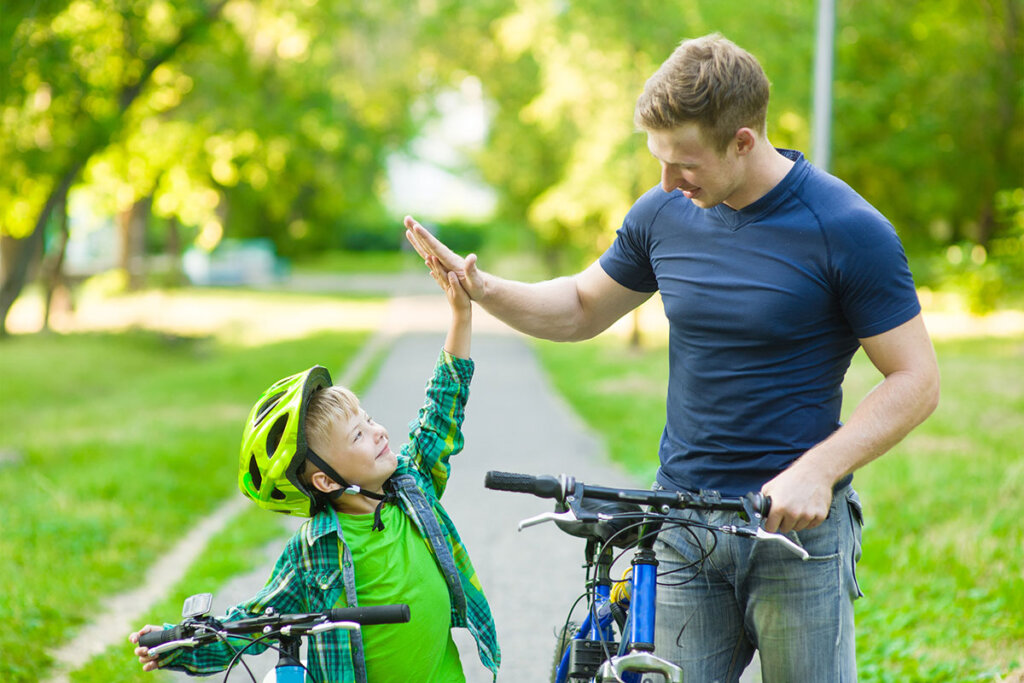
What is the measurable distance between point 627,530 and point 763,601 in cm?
41

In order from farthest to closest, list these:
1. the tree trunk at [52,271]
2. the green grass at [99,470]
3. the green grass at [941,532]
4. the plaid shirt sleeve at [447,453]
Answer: the tree trunk at [52,271] < the green grass at [99,470] < the green grass at [941,532] < the plaid shirt sleeve at [447,453]

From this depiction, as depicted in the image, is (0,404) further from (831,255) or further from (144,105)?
(831,255)

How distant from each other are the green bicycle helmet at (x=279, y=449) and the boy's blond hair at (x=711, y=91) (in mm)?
1110

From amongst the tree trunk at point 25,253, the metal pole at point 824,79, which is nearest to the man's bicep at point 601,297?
the metal pole at point 824,79

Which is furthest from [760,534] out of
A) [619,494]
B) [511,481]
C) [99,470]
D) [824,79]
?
[824,79]

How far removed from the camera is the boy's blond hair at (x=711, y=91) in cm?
238

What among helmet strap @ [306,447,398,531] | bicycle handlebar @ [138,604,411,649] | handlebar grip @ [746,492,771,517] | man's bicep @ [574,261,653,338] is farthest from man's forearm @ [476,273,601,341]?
bicycle handlebar @ [138,604,411,649]

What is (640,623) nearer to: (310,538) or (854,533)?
(854,533)

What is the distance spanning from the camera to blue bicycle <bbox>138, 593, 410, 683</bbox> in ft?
7.29

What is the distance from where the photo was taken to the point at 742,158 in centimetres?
248

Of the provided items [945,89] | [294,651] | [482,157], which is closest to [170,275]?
[482,157]

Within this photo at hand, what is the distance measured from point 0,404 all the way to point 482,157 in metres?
21.3

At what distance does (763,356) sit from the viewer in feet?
8.30

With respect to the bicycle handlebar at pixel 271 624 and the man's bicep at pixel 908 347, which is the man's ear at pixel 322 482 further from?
the man's bicep at pixel 908 347
